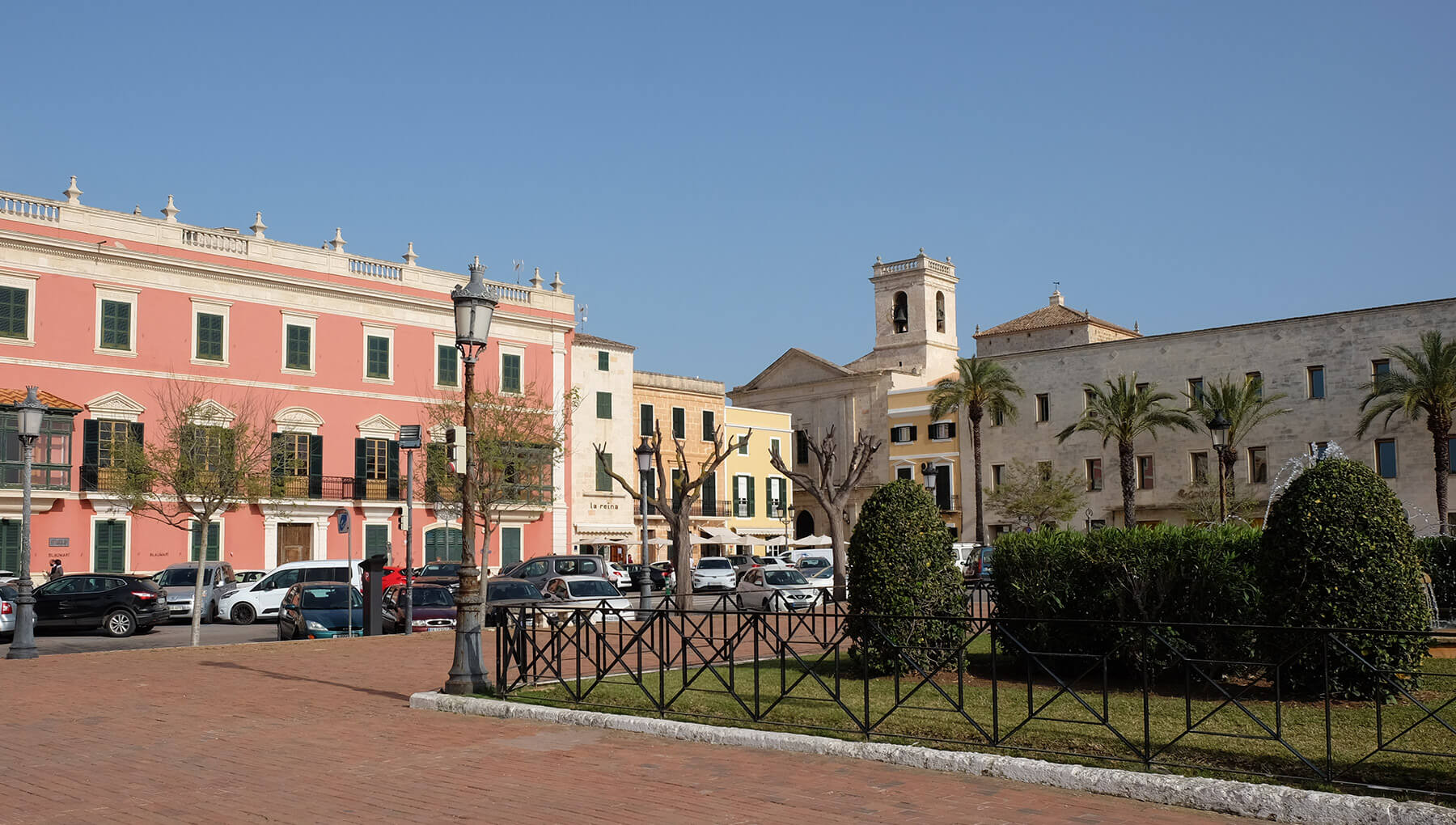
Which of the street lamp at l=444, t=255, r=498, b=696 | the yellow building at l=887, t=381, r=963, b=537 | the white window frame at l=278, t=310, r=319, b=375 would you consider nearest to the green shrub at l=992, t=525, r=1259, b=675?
the street lamp at l=444, t=255, r=498, b=696

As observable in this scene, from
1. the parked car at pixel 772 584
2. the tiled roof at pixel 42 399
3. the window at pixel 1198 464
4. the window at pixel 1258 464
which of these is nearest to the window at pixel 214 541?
the tiled roof at pixel 42 399

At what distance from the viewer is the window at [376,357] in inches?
1753

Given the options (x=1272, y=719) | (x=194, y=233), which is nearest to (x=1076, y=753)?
(x=1272, y=719)

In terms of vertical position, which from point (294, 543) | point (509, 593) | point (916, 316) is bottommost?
point (509, 593)

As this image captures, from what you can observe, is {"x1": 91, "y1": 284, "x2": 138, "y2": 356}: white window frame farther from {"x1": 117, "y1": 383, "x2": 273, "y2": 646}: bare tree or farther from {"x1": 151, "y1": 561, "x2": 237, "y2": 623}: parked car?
{"x1": 151, "y1": 561, "x2": 237, "y2": 623}: parked car

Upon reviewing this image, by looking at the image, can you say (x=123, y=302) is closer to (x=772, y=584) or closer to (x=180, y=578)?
(x=180, y=578)

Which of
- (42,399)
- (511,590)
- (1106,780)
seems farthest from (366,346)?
(1106,780)

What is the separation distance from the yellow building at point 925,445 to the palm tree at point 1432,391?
68.1 feet

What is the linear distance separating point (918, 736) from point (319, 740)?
5185mm

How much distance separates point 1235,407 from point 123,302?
1592 inches

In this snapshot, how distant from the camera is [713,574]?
139ft

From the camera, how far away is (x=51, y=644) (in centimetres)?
2488

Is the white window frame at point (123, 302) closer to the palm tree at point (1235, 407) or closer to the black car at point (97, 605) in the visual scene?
the black car at point (97, 605)

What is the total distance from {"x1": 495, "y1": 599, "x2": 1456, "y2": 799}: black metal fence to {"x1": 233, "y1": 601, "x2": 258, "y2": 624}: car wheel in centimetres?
1749
